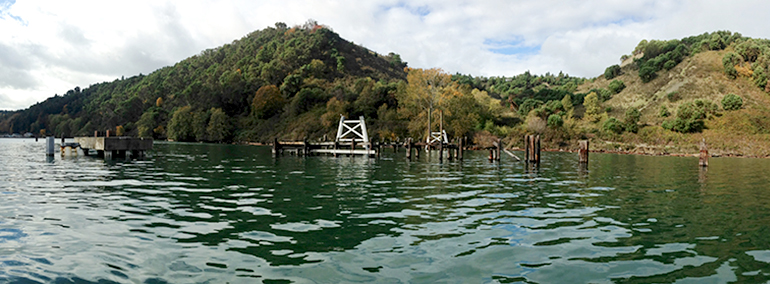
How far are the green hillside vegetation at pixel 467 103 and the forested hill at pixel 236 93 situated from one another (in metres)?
0.47

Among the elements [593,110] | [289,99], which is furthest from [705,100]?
[289,99]

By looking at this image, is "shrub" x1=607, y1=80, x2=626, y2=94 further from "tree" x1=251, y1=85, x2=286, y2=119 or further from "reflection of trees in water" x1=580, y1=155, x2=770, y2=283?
"reflection of trees in water" x1=580, y1=155, x2=770, y2=283

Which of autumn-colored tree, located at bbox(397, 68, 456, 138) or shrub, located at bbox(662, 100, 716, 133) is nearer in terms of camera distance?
shrub, located at bbox(662, 100, 716, 133)

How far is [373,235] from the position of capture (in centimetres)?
912

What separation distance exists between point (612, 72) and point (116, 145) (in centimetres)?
11924

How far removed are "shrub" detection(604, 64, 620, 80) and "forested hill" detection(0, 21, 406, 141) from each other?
197 feet

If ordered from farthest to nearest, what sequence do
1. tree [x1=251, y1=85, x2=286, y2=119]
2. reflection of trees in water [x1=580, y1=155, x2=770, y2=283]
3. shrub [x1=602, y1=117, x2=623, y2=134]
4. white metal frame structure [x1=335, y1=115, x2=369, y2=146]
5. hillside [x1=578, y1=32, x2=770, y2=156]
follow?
tree [x1=251, y1=85, x2=286, y2=119] < shrub [x1=602, y1=117, x2=623, y2=134] < hillside [x1=578, y1=32, x2=770, y2=156] < white metal frame structure [x1=335, y1=115, x2=369, y2=146] < reflection of trees in water [x1=580, y1=155, x2=770, y2=283]

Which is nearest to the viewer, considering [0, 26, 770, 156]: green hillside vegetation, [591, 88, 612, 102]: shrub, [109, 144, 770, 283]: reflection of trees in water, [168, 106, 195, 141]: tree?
[109, 144, 770, 283]: reflection of trees in water

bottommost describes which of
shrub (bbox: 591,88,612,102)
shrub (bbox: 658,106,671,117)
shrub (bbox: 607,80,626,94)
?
shrub (bbox: 658,106,671,117)

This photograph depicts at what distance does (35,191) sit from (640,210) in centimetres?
1974

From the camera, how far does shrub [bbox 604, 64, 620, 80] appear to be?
118125 millimetres

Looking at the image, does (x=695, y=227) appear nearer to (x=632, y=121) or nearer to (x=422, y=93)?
(x=632, y=121)

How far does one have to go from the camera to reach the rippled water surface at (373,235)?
6.70 meters

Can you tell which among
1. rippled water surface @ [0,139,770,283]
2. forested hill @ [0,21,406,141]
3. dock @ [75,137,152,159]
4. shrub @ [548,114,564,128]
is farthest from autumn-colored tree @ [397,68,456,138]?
rippled water surface @ [0,139,770,283]
